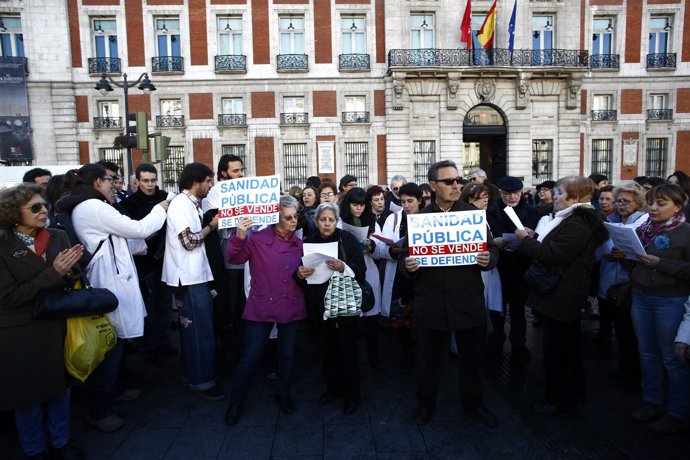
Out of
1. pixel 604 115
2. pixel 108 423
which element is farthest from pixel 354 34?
pixel 108 423

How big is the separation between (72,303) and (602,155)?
24.1m

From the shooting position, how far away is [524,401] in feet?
13.2

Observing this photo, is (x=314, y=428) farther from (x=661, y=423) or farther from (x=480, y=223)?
(x=661, y=423)

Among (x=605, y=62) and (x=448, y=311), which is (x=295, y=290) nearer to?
(x=448, y=311)

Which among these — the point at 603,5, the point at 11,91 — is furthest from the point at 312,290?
the point at 603,5

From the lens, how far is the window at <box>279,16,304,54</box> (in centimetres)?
1983

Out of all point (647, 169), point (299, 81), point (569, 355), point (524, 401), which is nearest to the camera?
point (569, 355)

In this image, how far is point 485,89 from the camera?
66.1 feet

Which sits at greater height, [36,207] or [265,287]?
[36,207]

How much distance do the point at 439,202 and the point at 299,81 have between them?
1781 centimetres

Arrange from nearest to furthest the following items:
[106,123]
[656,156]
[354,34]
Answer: [106,123] < [354,34] < [656,156]

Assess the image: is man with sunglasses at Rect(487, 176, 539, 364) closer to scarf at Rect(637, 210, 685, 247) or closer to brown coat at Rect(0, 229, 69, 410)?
scarf at Rect(637, 210, 685, 247)

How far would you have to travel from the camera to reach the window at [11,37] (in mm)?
19062

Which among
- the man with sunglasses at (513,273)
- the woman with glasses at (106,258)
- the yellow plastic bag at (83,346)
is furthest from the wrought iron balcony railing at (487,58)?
the yellow plastic bag at (83,346)
